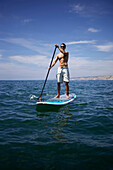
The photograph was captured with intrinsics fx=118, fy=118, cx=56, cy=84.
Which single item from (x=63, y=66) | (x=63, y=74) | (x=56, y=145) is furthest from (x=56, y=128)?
(x=63, y=66)

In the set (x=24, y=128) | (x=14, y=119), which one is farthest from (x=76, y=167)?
(x=14, y=119)

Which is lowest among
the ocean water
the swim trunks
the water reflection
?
the ocean water

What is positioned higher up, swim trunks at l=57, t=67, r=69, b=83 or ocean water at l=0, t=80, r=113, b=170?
swim trunks at l=57, t=67, r=69, b=83

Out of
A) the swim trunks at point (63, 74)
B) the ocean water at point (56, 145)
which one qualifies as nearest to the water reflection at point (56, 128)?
the ocean water at point (56, 145)

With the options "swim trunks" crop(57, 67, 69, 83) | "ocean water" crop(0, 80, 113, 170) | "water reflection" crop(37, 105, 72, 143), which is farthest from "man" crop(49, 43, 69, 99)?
"ocean water" crop(0, 80, 113, 170)

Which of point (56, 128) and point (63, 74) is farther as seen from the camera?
point (63, 74)

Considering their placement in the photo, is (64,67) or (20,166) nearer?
(20,166)

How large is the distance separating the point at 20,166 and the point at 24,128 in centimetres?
195

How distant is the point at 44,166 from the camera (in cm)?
259

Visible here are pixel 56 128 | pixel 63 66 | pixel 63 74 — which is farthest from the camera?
pixel 63 74

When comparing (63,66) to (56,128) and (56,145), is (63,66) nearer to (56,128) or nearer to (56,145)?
(56,128)

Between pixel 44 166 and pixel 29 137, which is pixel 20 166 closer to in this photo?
pixel 44 166

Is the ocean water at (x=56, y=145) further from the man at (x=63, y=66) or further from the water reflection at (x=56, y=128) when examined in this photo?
the man at (x=63, y=66)

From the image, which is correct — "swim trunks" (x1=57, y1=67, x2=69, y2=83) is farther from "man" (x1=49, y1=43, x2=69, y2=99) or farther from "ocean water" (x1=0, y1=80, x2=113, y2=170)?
"ocean water" (x1=0, y1=80, x2=113, y2=170)
